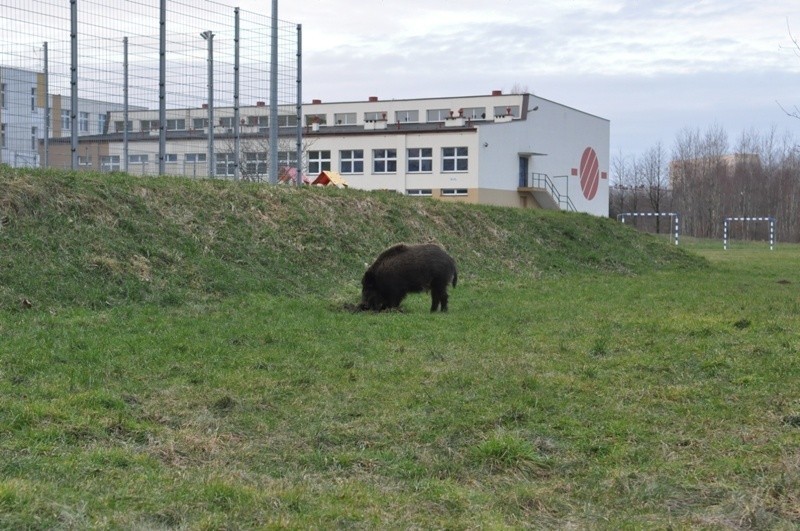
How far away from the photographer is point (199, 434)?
6.70 metres

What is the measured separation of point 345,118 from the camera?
72.9 metres

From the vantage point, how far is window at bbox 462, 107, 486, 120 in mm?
68000

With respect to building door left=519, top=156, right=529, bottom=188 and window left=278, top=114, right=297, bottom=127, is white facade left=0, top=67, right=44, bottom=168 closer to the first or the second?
window left=278, top=114, right=297, bottom=127

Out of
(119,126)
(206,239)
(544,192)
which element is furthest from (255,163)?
(544,192)

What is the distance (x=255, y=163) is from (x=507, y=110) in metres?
40.7

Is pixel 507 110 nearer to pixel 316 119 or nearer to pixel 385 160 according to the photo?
pixel 385 160

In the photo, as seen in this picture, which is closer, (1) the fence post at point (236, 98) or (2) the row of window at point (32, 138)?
(2) the row of window at point (32, 138)

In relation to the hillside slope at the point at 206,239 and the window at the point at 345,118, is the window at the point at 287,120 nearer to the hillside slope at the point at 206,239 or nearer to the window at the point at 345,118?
the hillside slope at the point at 206,239

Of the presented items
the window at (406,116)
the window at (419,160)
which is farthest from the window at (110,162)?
the window at (406,116)

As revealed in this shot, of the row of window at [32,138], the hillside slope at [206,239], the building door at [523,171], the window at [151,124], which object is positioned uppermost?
the building door at [523,171]

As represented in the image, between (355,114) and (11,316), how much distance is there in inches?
2466

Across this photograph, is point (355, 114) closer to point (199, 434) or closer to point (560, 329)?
point (560, 329)

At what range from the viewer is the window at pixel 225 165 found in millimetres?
21656

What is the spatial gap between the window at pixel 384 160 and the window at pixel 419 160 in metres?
0.92
